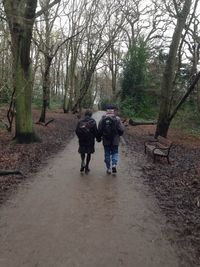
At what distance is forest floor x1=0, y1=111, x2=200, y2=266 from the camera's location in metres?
6.30

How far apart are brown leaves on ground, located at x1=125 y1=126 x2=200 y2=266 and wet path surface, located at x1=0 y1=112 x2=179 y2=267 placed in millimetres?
297

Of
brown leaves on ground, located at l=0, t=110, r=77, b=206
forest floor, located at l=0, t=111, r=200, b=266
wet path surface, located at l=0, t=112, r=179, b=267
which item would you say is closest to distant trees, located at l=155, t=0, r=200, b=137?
forest floor, located at l=0, t=111, r=200, b=266

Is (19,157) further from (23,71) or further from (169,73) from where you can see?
(169,73)

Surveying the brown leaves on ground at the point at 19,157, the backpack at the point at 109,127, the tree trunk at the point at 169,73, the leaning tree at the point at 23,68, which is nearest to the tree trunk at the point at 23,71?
the leaning tree at the point at 23,68

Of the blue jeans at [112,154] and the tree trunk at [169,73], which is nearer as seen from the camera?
the blue jeans at [112,154]

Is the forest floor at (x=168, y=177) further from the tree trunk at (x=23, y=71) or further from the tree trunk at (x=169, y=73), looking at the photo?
the tree trunk at (x=169, y=73)

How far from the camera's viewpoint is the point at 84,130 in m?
10.4

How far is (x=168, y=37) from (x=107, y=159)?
80.8 ft

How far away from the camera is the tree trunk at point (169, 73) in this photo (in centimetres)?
1755

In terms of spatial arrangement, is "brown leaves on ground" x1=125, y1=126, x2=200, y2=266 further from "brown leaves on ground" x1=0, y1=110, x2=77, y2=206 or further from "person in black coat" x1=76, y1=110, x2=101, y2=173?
"brown leaves on ground" x1=0, y1=110, x2=77, y2=206

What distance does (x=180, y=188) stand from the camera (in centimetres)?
910

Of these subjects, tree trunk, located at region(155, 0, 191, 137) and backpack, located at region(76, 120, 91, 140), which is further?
tree trunk, located at region(155, 0, 191, 137)

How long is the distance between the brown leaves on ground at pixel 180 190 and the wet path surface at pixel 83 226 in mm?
297

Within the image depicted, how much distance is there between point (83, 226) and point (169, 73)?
13577 millimetres
